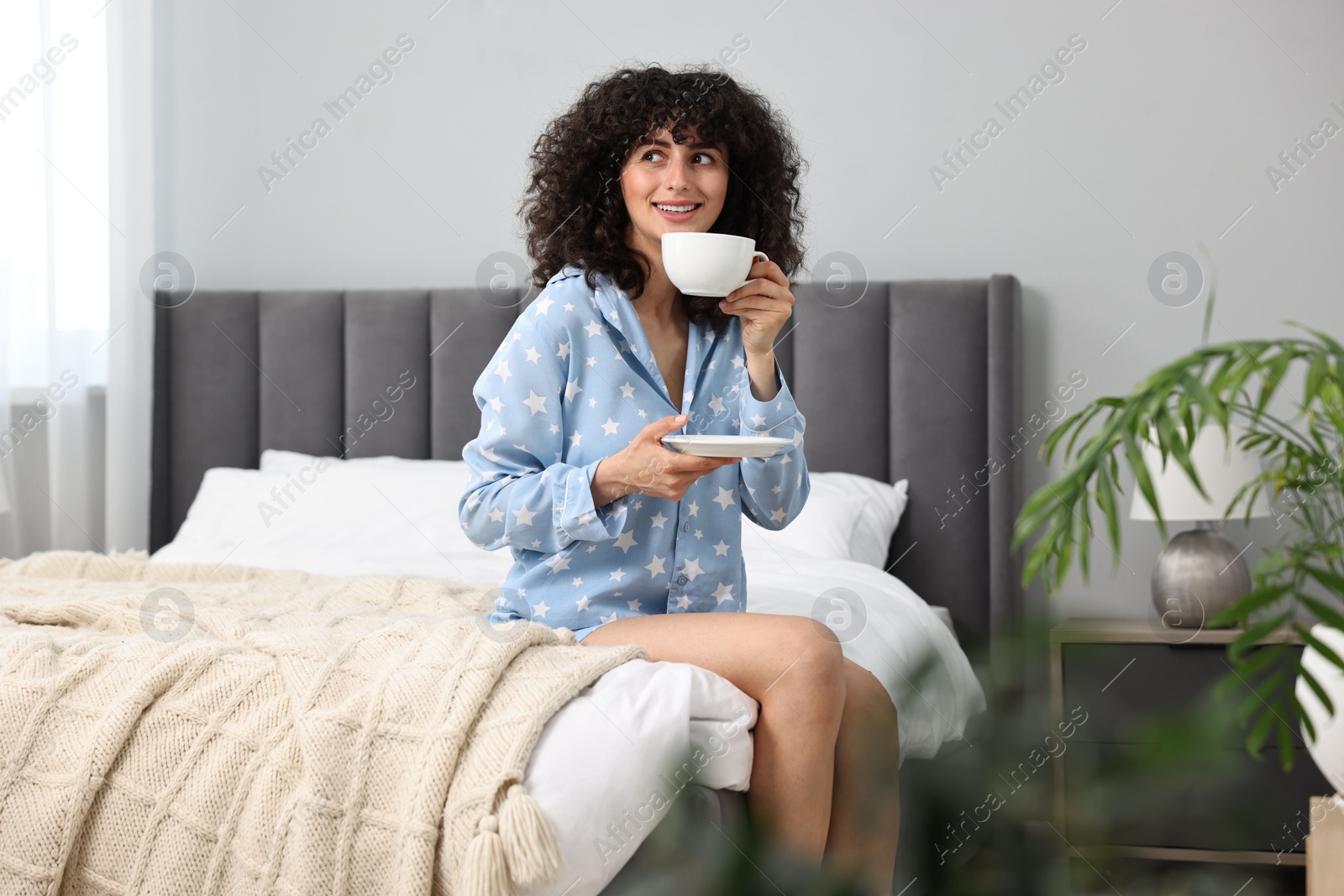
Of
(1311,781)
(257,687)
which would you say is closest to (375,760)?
(257,687)

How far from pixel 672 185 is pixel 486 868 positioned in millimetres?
937

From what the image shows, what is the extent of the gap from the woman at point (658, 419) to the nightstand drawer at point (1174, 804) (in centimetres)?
88

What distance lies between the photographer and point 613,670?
1.23 metres

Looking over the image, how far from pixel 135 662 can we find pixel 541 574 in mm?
511

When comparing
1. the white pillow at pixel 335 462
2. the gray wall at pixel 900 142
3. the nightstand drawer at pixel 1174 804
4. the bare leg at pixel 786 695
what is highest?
the gray wall at pixel 900 142

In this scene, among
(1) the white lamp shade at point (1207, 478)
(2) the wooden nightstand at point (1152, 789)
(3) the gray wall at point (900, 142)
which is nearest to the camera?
(2) the wooden nightstand at point (1152, 789)

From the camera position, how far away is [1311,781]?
6.98ft

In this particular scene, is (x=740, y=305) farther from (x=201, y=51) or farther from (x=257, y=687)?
(x=201, y=51)

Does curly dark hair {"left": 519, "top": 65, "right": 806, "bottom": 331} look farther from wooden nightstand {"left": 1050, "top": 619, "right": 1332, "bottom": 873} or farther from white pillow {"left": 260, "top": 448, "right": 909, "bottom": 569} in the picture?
wooden nightstand {"left": 1050, "top": 619, "right": 1332, "bottom": 873}

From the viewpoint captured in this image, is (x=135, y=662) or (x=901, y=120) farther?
(x=901, y=120)

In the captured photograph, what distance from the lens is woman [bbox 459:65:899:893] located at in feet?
4.14

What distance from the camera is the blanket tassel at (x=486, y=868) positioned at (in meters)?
0.98

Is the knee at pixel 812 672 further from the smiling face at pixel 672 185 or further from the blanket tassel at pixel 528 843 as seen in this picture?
the smiling face at pixel 672 185

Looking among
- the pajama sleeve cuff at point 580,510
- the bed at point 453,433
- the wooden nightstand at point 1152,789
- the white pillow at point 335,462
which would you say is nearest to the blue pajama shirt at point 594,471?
the pajama sleeve cuff at point 580,510
